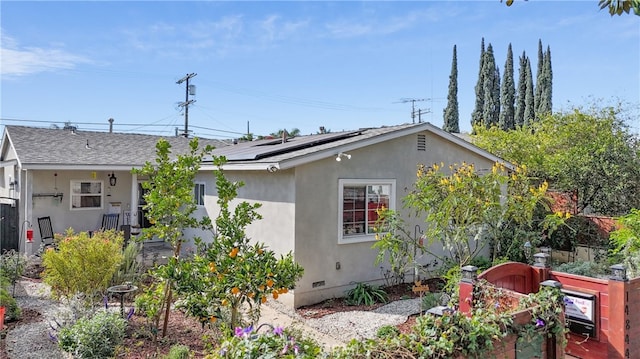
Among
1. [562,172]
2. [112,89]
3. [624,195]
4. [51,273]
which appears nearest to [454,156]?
[562,172]

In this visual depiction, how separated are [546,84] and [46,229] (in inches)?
1316

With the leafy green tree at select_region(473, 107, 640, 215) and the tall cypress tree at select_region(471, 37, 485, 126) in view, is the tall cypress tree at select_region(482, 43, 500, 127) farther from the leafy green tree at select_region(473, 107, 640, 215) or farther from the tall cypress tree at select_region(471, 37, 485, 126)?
the leafy green tree at select_region(473, 107, 640, 215)

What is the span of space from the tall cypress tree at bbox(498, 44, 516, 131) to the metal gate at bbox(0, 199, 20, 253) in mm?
32074

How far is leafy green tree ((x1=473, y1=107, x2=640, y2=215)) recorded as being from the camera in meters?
12.5

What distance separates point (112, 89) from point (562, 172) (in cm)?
2472

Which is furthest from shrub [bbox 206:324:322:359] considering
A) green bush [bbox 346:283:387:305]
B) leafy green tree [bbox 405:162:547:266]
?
green bush [bbox 346:283:387:305]

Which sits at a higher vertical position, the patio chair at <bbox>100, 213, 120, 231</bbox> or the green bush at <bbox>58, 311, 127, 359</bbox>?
the patio chair at <bbox>100, 213, 120, 231</bbox>

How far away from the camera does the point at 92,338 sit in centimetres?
497

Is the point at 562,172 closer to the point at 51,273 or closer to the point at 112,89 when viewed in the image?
the point at 51,273

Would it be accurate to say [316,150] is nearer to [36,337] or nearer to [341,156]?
[341,156]

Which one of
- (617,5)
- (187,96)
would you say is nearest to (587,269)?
(617,5)

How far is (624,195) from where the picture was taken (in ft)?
41.7

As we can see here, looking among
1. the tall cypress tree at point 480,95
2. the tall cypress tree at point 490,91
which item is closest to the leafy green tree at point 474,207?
the tall cypress tree at point 490,91

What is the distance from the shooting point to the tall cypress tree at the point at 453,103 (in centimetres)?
3594
